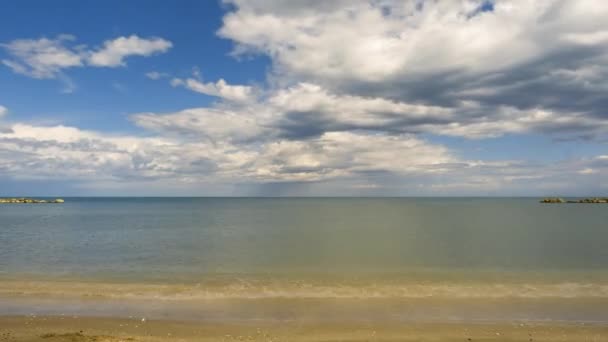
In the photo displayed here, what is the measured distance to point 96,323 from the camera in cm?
1738

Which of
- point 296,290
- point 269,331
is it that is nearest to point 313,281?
point 296,290

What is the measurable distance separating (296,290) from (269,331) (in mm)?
7640

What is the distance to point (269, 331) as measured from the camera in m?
16.3

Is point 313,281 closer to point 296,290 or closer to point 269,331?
point 296,290

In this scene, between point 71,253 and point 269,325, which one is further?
point 71,253

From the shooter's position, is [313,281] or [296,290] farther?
[313,281]

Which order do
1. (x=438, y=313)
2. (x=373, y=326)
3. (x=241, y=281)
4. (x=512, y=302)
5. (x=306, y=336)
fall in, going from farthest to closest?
(x=241, y=281), (x=512, y=302), (x=438, y=313), (x=373, y=326), (x=306, y=336)

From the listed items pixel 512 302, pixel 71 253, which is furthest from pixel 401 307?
pixel 71 253

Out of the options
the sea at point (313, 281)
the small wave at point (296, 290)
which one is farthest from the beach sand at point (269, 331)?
the small wave at point (296, 290)

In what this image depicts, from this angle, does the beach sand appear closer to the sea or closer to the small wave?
the sea

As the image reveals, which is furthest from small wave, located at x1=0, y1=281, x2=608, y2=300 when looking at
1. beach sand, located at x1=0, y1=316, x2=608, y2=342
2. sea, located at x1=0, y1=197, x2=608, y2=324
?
beach sand, located at x1=0, y1=316, x2=608, y2=342

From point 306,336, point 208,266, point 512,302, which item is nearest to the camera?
point 306,336

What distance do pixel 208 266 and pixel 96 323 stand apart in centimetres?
1548

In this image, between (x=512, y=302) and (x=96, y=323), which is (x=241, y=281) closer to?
(x=96, y=323)
